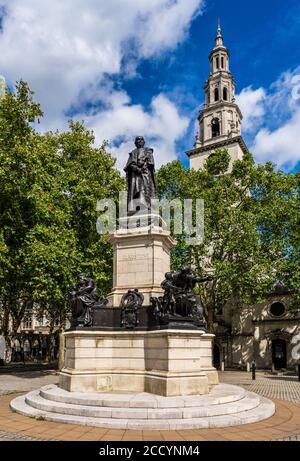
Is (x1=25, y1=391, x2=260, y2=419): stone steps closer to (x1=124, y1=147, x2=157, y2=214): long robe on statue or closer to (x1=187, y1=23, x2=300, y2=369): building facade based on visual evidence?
(x1=124, y1=147, x2=157, y2=214): long robe on statue

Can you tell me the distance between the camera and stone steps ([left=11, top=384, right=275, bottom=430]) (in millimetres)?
8719

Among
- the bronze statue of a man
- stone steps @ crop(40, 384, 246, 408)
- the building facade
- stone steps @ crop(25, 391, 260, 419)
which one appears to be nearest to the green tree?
the building facade

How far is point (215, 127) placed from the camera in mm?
57000

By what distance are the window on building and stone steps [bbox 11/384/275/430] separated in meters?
32.3

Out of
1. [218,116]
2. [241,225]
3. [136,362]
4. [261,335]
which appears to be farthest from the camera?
[218,116]

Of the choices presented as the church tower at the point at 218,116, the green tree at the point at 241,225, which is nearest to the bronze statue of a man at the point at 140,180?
the green tree at the point at 241,225

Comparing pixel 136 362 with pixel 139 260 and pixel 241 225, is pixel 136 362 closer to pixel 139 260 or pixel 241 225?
pixel 139 260

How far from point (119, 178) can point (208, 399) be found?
71.2 ft

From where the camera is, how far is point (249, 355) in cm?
4166

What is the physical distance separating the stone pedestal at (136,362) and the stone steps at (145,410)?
432 millimetres

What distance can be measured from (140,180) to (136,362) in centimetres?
682

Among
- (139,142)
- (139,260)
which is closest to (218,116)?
(139,142)

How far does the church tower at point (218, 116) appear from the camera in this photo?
177ft

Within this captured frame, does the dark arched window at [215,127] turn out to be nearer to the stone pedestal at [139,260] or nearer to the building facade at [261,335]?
the building facade at [261,335]
